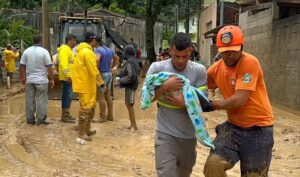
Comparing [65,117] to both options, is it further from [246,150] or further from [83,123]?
[246,150]

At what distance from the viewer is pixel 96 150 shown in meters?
7.99

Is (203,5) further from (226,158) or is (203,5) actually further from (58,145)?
(226,158)

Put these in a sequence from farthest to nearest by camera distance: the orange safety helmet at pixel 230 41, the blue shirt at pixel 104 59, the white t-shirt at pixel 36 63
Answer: the blue shirt at pixel 104 59
the white t-shirt at pixel 36 63
the orange safety helmet at pixel 230 41

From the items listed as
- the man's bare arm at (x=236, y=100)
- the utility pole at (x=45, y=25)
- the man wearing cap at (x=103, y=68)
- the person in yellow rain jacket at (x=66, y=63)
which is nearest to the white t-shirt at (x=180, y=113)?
the man's bare arm at (x=236, y=100)

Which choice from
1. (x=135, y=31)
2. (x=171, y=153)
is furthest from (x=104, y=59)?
(x=135, y=31)

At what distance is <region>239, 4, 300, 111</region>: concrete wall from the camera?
13.2 m

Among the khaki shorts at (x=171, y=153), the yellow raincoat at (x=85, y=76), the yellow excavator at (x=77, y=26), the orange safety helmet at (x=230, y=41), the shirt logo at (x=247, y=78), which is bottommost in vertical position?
the khaki shorts at (x=171, y=153)

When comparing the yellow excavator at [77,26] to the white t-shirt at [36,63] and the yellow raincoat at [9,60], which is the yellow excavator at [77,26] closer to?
the yellow raincoat at [9,60]

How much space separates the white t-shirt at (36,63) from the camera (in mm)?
9734

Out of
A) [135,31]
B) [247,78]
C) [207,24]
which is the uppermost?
[207,24]

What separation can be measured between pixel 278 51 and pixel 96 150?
8426 millimetres

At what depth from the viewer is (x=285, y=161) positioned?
295 inches

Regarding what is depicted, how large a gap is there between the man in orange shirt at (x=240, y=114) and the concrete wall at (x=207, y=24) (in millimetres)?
28595

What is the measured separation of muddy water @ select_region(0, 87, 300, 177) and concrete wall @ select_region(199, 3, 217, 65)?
22156 mm
